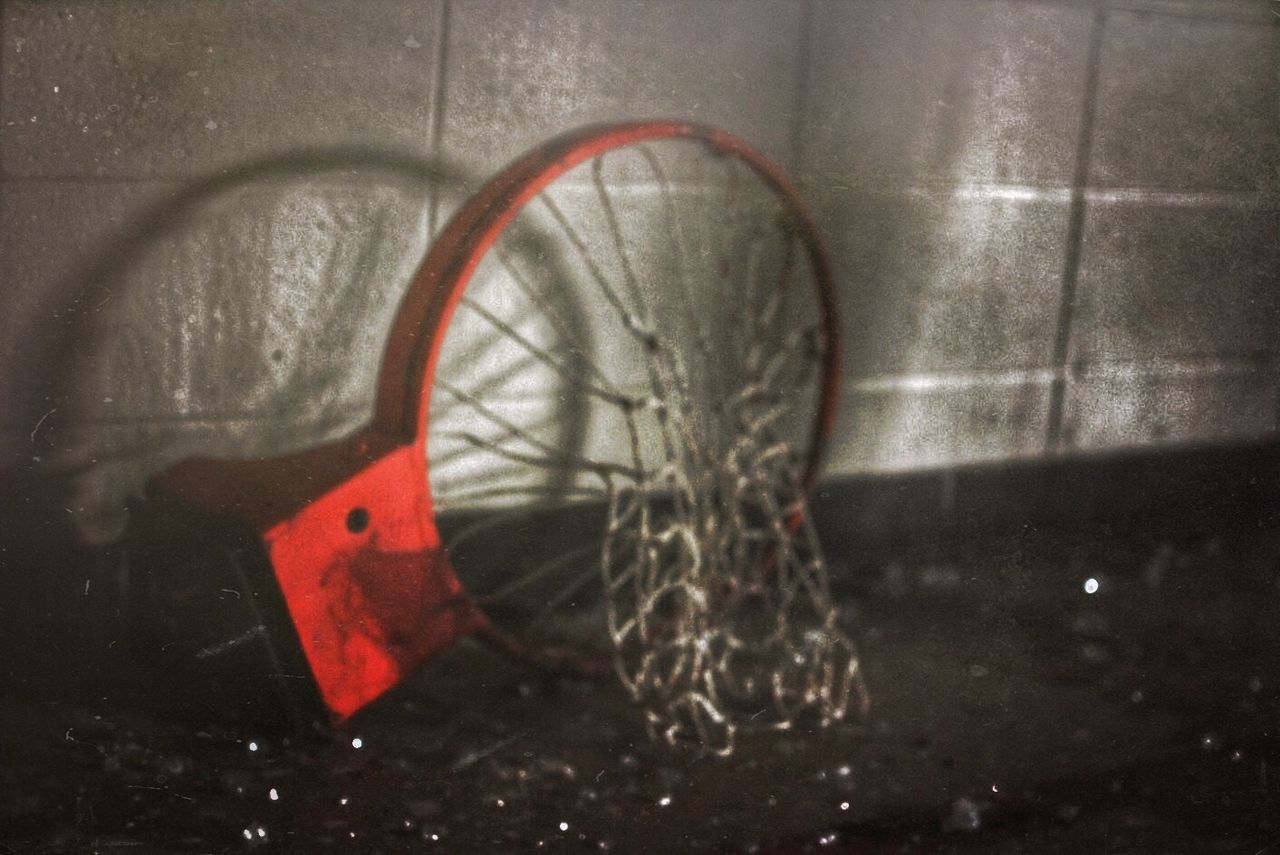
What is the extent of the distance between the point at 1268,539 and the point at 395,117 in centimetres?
173

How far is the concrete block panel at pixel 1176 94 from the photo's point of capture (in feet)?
5.97

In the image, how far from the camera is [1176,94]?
185cm

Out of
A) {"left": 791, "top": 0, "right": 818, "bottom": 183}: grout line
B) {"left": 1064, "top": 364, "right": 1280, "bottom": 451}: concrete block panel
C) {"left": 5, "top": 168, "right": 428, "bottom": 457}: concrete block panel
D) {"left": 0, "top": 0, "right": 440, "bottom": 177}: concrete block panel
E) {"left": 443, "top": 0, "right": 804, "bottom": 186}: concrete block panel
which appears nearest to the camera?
{"left": 0, "top": 0, "right": 440, "bottom": 177}: concrete block panel

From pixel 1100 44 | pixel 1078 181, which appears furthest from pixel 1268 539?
pixel 1100 44

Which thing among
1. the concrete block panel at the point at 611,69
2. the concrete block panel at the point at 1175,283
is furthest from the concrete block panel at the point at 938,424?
the concrete block panel at the point at 611,69

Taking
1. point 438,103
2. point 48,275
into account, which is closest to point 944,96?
point 438,103

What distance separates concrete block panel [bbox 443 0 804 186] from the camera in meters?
1.53

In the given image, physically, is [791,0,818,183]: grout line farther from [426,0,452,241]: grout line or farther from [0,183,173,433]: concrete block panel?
[0,183,173,433]: concrete block panel

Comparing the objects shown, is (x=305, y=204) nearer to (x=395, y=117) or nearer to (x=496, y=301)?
(x=395, y=117)

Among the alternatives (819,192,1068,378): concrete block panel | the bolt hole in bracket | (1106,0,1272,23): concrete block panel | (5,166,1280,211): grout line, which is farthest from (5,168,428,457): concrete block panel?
(1106,0,1272,23): concrete block panel

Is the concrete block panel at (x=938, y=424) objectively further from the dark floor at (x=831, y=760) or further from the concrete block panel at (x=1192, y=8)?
the concrete block panel at (x=1192, y=8)

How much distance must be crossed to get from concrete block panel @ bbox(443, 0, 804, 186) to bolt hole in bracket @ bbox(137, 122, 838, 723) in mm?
103

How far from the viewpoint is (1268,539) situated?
7.39ft

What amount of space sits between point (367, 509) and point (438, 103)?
51 cm
